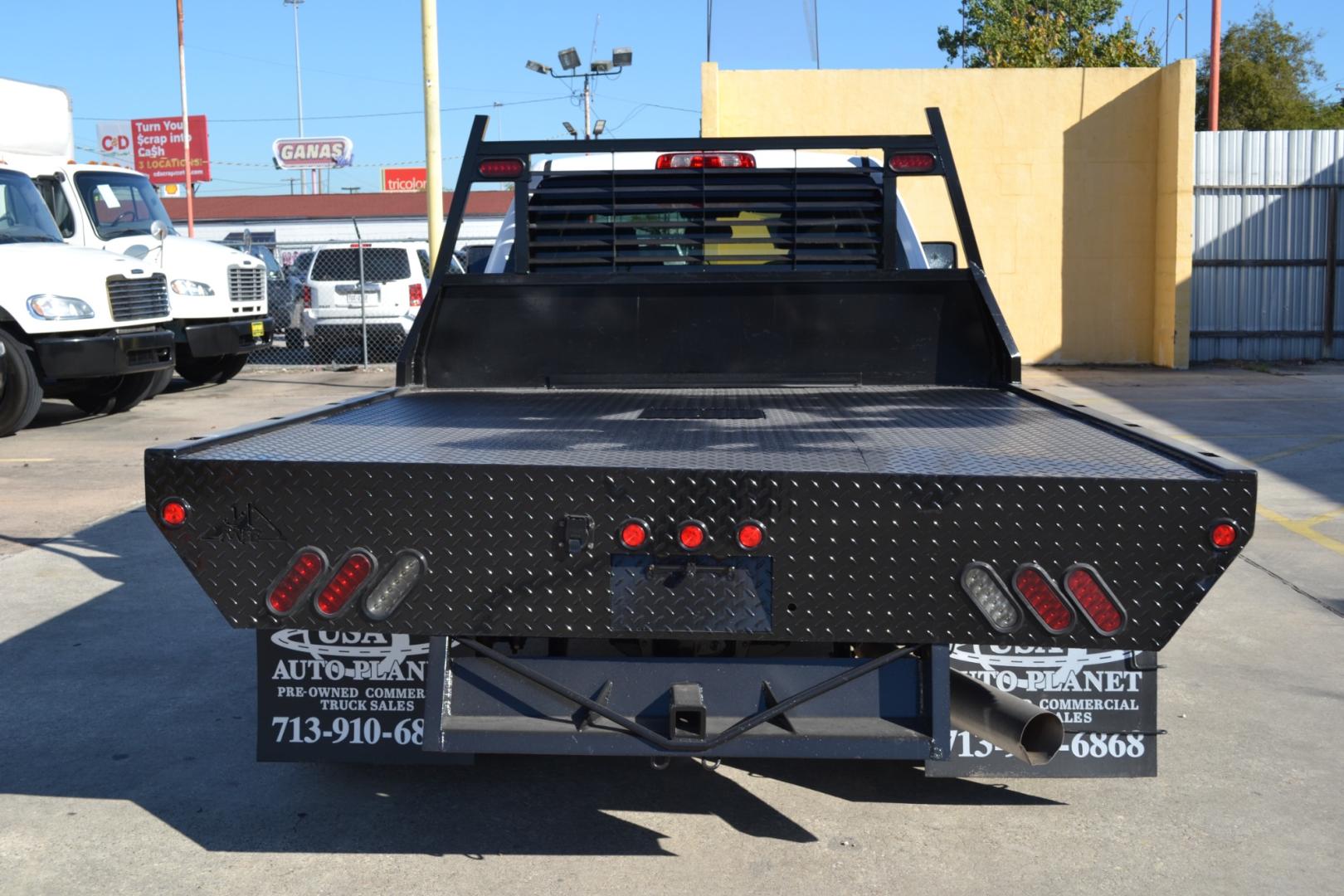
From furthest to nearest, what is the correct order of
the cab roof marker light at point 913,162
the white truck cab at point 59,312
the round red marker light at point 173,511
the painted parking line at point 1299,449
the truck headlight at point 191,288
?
the truck headlight at point 191,288 → the white truck cab at point 59,312 → the painted parking line at point 1299,449 → the cab roof marker light at point 913,162 → the round red marker light at point 173,511

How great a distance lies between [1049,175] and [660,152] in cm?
1505

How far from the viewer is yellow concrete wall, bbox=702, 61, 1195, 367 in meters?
19.5

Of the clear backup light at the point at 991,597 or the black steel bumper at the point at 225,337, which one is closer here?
the clear backup light at the point at 991,597

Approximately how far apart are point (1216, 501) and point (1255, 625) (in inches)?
143

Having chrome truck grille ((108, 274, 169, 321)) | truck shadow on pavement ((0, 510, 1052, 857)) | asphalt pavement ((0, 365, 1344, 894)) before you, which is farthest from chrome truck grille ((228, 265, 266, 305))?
truck shadow on pavement ((0, 510, 1052, 857))

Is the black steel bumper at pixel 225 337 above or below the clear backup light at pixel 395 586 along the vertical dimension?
above

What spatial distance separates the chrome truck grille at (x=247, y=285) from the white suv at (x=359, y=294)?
2.89 metres

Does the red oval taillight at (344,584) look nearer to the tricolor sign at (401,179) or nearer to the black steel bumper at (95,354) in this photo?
the black steel bumper at (95,354)

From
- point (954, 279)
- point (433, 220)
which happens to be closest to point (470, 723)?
point (954, 279)

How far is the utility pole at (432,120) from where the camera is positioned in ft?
50.1

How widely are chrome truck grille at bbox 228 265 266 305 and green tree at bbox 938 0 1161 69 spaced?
79.1 ft

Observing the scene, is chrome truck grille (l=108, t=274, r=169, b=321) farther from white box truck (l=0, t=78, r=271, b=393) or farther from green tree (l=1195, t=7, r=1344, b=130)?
green tree (l=1195, t=7, r=1344, b=130)

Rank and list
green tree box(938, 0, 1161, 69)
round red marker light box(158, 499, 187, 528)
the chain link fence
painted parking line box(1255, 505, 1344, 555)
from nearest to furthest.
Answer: round red marker light box(158, 499, 187, 528) → painted parking line box(1255, 505, 1344, 555) → the chain link fence → green tree box(938, 0, 1161, 69)

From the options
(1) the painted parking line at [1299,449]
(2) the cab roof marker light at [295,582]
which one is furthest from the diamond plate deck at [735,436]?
(1) the painted parking line at [1299,449]
